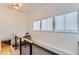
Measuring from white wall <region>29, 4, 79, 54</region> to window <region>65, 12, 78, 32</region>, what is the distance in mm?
117

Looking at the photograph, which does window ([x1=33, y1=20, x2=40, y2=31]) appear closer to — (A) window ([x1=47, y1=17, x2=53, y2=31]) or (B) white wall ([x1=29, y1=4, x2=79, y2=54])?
(B) white wall ([x1=29, y1=4, x2=79, y2=54])

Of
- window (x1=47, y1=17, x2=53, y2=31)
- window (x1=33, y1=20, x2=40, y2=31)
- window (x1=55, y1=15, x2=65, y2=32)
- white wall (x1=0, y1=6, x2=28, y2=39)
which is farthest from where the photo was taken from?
window (x1=33, y1=20, x2=40, y2=31)

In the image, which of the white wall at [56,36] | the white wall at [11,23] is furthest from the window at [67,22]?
the white wall at [11,23]

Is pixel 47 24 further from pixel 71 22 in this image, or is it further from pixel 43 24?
pixel 71 22

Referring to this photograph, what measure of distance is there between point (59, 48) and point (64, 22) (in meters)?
0.84

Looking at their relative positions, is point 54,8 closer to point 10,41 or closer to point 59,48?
point 59,48

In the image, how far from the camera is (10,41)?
4012 mm

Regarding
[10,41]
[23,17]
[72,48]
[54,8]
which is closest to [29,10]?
[23,17]

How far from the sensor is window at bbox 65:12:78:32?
3.20 meters

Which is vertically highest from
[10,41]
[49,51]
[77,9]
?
[77,9]

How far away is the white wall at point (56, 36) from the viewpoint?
128 inches

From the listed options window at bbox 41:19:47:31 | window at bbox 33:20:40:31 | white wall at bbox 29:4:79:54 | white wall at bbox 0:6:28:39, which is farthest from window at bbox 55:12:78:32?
white wall at bbox 0:6:28:39

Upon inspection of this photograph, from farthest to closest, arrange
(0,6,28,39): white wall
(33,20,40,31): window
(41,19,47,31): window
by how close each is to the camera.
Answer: (41,19,47,31): window < (33,20,40,31): window < (0,6,28,39): white wall

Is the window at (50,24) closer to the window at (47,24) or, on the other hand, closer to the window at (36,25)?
the window at (47,24)
